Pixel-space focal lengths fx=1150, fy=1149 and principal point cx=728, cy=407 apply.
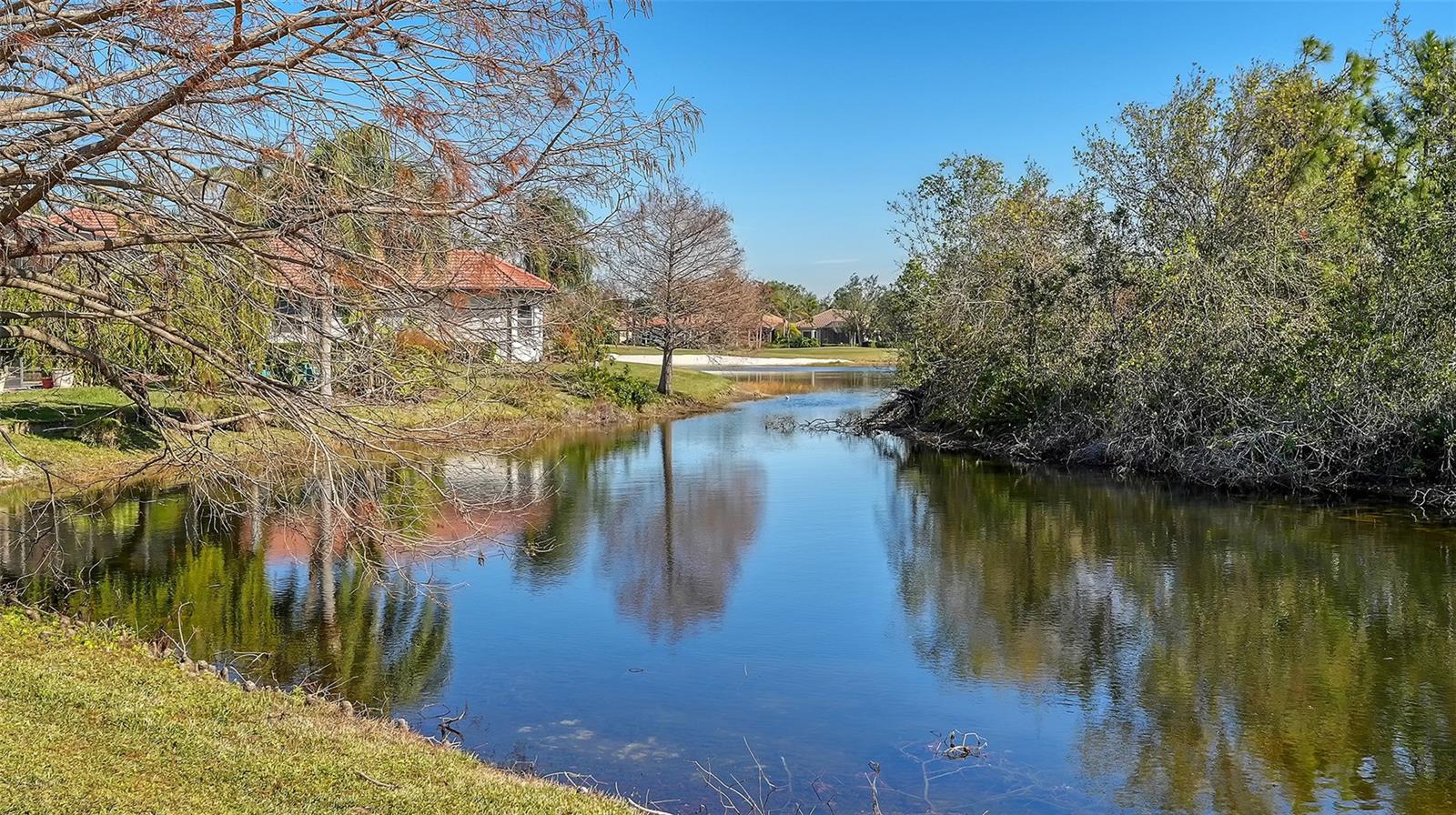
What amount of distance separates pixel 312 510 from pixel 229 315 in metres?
1.59

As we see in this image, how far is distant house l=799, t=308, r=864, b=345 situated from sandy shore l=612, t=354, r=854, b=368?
103 feet

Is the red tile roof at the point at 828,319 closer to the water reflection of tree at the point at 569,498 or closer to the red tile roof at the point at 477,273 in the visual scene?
the water reflection of tree at the point at 569,498

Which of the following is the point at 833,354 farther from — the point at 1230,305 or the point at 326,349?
the point at 326,349

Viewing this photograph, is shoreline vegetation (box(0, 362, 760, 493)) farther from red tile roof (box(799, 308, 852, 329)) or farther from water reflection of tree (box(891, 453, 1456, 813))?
red tile roof (box(799, 308, 852, 329))

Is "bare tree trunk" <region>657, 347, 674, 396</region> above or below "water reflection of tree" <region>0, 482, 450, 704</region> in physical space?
above

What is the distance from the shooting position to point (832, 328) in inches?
4828

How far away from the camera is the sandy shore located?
63191 millimetres

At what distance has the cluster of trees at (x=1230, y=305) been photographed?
57.9 ft

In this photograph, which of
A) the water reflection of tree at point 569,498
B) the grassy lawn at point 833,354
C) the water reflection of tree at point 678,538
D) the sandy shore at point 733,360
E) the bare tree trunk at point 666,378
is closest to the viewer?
the water reflection of tree at point 678,538

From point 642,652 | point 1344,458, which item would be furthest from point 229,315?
point 1344,458

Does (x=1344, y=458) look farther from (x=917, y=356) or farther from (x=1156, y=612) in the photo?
(x=917, y=356)

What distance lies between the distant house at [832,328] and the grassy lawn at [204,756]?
107 m

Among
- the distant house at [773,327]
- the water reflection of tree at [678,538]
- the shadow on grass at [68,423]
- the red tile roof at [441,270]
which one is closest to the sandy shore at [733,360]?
the distant house at [773,327]

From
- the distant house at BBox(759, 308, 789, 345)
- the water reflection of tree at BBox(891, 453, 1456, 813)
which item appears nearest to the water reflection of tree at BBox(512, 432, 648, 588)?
the water reflection of tree at BBox(891, 453, 1456, 813)
